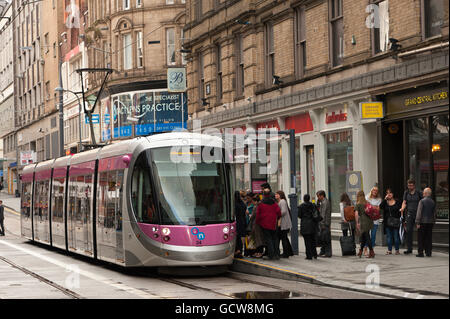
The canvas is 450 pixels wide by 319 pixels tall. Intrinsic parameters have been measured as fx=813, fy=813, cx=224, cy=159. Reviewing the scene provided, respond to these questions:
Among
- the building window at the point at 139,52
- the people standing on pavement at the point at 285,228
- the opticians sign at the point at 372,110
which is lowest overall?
the people standing on pavement at the point at 285,228

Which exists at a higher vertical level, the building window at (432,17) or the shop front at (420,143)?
the building window at (432,17)

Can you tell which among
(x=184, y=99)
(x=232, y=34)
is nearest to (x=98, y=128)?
(x=184, y=99)

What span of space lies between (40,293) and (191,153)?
488cm

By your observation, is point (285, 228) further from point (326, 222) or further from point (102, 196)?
point (102, 196)

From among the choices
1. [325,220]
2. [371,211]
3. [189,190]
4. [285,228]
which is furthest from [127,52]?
[189,190]

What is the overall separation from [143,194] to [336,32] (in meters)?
9.69

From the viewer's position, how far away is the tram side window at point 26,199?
1227 inches

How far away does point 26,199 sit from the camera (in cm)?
3178

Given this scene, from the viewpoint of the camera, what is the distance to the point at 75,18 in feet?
212

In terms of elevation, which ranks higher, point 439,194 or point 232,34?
point 232,34

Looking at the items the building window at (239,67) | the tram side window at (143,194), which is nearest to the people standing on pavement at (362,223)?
the tram side window at (143,194)

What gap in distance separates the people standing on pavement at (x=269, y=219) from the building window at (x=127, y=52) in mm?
35296

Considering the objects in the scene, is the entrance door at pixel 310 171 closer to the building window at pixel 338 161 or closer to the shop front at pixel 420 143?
the building window at pixel 338 161
